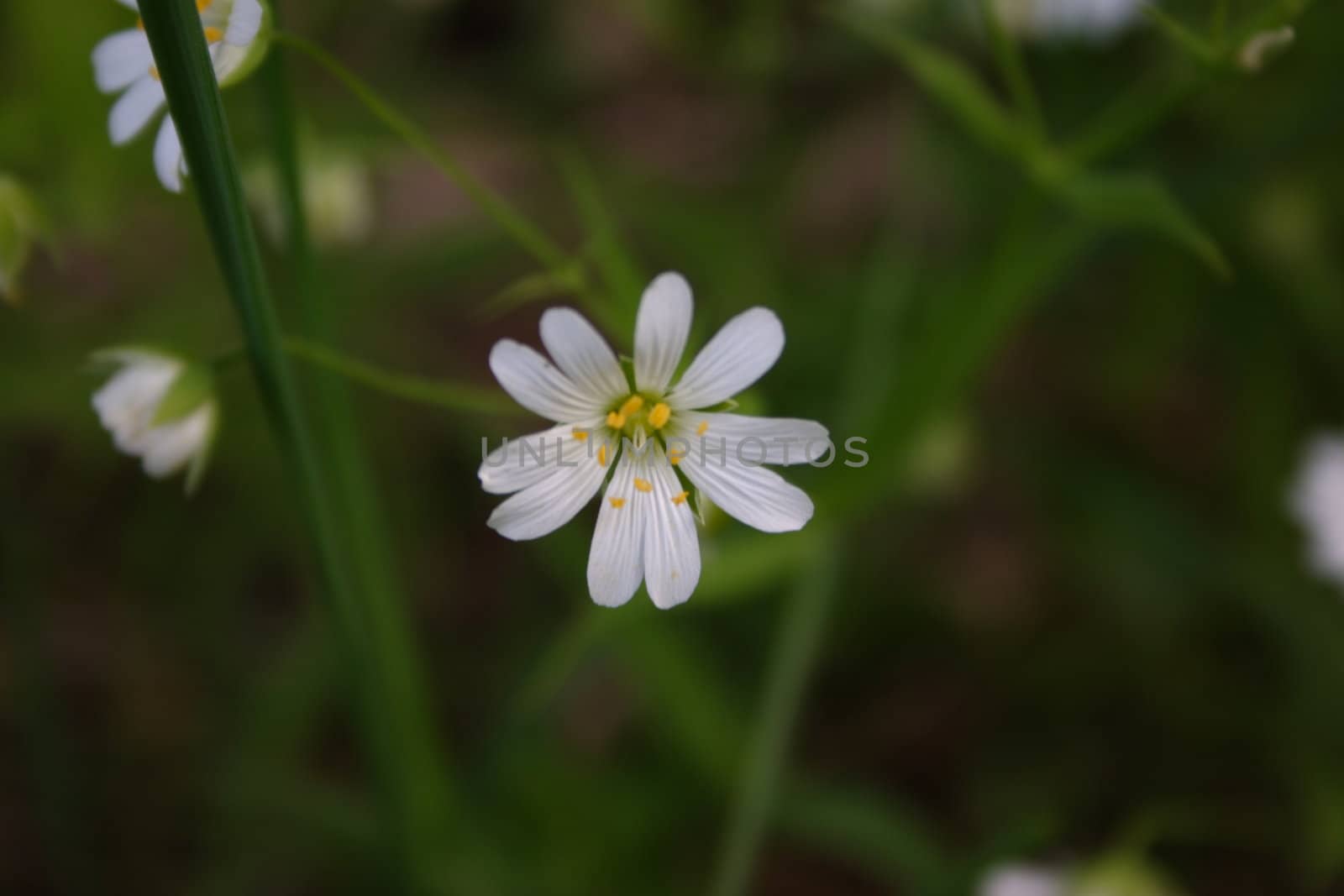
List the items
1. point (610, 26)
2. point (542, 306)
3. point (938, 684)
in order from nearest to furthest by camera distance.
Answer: point (938, 684)
point (542, 306)
point (610, 26)

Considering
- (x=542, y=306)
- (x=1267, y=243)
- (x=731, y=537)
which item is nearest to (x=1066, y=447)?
(x=1267, y=243)

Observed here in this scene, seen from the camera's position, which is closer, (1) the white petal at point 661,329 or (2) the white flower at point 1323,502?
(1) the white petal at point 661,329

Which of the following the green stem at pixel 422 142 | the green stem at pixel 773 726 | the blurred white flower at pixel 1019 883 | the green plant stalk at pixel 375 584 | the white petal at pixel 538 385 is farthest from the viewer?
the green stem at pixel 773 726

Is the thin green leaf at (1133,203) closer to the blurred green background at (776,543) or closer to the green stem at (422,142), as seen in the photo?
Result: the blurred green background at (776,543)

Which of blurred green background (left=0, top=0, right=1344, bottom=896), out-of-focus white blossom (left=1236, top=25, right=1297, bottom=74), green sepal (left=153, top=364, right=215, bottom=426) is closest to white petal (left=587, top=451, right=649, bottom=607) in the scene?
green sepal (left=153, top=364, right=215, bottom=426)

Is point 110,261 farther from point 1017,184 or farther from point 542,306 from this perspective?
point 1017,184

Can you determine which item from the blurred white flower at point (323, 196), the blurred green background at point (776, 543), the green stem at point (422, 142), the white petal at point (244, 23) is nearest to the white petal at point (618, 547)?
the green stem at point (422, 142)

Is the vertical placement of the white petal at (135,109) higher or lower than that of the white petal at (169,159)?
higher
